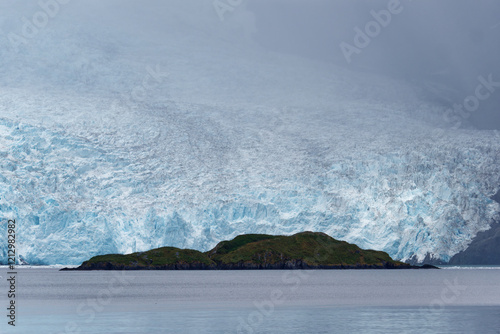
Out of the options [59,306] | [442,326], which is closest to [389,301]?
[442,326]

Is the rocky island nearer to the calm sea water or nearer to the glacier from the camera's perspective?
the glacier

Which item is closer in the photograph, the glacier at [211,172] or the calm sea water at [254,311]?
the calm sea water at [254,311]

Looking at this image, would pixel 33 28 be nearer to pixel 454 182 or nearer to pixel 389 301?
pixel 454 182

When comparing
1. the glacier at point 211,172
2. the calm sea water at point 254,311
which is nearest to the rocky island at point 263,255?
the glacier at point 211,172

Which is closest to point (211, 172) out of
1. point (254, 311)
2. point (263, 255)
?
point (263, 255)

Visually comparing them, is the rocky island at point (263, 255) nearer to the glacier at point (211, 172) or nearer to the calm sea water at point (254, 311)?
the glacier at point (211, 172)

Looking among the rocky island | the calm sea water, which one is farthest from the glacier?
the calm sea water
